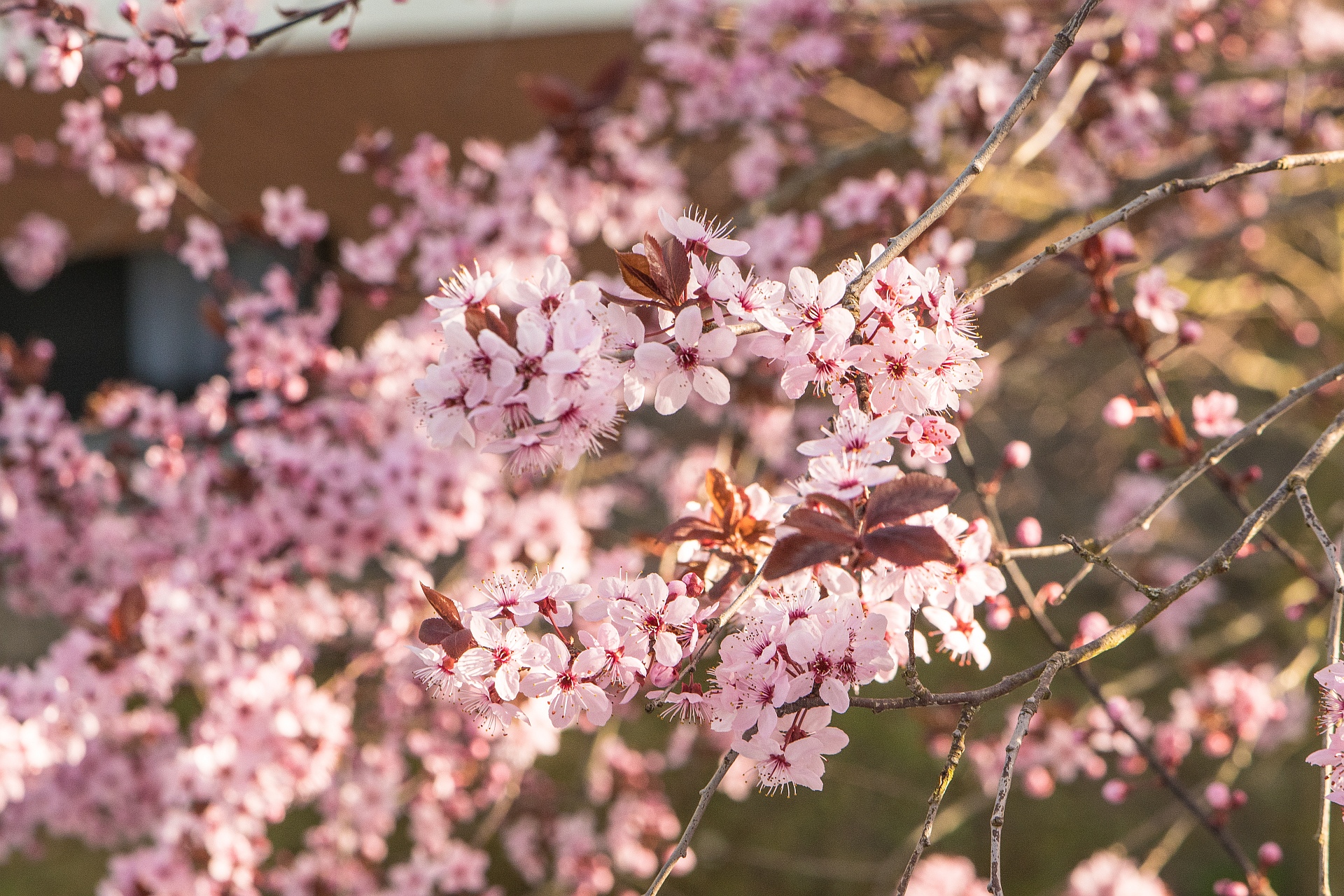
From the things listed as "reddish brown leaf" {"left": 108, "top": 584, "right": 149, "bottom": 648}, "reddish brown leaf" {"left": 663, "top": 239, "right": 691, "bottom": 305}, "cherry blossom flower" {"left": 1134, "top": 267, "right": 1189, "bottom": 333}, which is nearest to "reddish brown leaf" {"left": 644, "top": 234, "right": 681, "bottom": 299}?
"reddish brown leaf" {"left": 663, "top": 239, "right": 691, "bottom": 305}

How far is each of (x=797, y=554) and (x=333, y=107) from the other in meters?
6.16

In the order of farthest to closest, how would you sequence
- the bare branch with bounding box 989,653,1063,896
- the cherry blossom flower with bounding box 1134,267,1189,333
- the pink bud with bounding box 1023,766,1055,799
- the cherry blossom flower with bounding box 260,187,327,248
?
the cherry blossom flower with bounding box 260,187,327,248
the pink bud with bounding box 1023,766,1055,799
the cherry blossom flower with bounding box 1134,267,1189,333
the bare branch with bounding box 989,653,1063,896

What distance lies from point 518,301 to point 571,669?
0.40m

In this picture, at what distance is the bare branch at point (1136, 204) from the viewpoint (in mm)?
1006

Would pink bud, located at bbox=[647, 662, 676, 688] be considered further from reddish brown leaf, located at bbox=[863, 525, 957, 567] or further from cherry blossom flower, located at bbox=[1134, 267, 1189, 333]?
cherry blossom flower, located at bbox=[1134, 267, 1189, 333]

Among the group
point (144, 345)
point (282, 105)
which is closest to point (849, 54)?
point (282, 105)

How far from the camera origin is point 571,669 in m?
1.08

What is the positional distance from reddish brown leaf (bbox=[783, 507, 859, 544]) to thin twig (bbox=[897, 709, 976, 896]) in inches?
7.8

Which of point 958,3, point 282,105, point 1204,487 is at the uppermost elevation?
point 958,3

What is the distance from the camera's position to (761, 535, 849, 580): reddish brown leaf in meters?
0.94

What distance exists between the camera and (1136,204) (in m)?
1.08

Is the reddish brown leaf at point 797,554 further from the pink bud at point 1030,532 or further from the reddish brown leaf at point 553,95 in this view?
the reddish brown leaf at point 553,95

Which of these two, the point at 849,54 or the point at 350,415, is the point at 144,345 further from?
the point at 849,54

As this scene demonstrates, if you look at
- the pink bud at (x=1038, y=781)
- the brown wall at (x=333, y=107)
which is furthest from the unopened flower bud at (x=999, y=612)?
the brown wall at (x=333, y=107)
